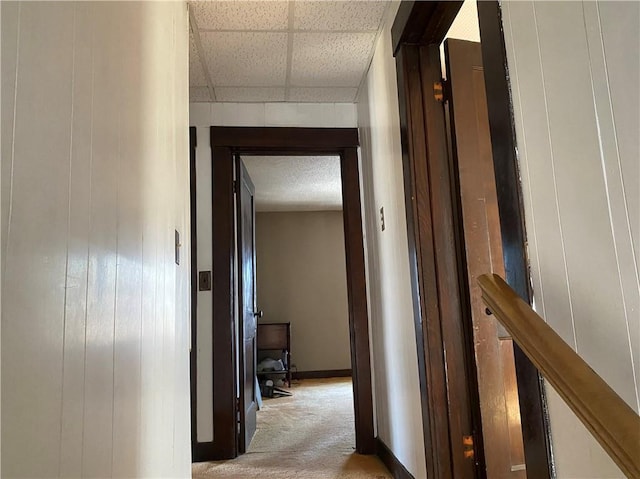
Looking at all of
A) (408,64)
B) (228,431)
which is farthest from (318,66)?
(228,431)

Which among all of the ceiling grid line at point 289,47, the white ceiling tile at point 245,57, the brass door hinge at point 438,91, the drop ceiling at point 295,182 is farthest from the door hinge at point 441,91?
the drop ceiling at point 295,182

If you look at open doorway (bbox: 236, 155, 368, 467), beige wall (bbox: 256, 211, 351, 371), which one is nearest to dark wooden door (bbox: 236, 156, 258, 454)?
open doorway (bbox: 236, 155, 368, 467)

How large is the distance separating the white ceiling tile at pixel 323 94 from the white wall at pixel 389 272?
111 mm

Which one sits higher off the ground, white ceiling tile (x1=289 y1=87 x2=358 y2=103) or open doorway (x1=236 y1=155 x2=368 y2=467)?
white ceiling tile (x1=289 y1=87 x2=358 y2=103)

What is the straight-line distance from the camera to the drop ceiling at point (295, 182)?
425cm

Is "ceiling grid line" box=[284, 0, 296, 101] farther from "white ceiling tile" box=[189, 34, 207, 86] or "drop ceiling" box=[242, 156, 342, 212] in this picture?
"drop ceiling" box=[242, 156, 342, 212]

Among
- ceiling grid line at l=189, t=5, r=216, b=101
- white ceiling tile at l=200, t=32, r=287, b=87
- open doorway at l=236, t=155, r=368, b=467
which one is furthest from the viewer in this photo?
open doorway at l=236, t=155, r=368, b=467

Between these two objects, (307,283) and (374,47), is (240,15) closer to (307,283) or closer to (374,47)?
(374,47)

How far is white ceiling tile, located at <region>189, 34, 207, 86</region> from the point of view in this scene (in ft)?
7.85

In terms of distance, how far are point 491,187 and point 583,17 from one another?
3.54 feet

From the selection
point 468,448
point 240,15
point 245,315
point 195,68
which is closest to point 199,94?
point 195,68

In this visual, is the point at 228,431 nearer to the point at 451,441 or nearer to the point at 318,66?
the point at 451,441

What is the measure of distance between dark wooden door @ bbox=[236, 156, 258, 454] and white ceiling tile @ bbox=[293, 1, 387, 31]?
1.08 metres

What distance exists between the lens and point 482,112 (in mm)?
1882
